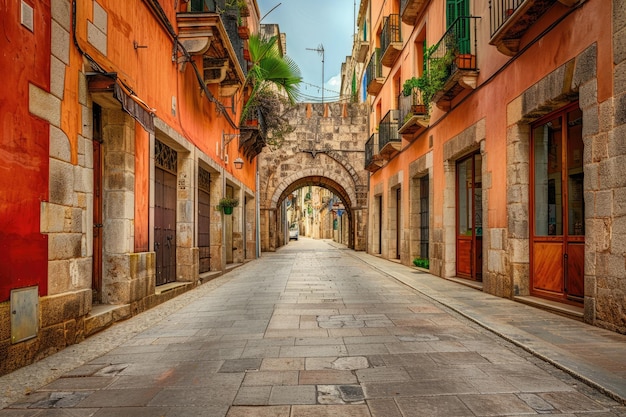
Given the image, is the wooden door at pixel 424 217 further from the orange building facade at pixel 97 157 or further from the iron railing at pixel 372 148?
the orange building facade at pixel 97 157

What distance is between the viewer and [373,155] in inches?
703

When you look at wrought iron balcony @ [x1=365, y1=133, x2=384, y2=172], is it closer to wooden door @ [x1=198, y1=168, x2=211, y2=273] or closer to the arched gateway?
the arched gateway

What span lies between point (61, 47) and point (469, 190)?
793cm

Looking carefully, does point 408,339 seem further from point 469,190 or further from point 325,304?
point 469,190

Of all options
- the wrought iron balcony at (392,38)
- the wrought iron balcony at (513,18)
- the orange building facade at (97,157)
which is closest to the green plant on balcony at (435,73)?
the wrought iron balcony at (513,18)

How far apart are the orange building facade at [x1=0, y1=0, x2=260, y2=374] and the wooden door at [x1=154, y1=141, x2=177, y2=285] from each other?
4cm

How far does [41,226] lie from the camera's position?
4141mm

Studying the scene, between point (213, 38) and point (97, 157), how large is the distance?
3.67 meters

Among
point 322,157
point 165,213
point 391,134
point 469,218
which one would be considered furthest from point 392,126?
point 165,213

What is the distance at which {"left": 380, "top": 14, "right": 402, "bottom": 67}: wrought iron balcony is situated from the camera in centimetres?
1418

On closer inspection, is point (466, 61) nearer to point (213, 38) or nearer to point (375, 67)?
point (213, 38)

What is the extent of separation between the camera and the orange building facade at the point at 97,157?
3863 millimetres

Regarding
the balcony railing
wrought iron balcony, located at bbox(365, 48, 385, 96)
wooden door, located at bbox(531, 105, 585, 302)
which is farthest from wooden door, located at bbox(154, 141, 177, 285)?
the balcony railing

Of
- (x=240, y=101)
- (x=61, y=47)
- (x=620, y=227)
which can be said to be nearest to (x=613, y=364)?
(x=620, y=227)
